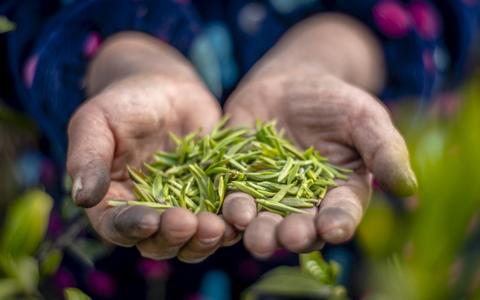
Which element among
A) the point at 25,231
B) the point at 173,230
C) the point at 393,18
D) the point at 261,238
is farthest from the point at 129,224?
the point at 393,18

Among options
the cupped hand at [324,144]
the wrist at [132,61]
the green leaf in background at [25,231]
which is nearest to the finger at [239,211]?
the cupped hand at [324,144]

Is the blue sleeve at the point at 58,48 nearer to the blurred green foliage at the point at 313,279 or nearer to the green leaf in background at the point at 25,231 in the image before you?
the green leaf in background at the point at 25,231

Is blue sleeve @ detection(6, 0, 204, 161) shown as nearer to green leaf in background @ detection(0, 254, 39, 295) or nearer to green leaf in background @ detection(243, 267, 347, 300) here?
green leaf in background @ detection(0, 254, 39, 295)

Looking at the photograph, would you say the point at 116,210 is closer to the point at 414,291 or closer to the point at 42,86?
the point at 414,291

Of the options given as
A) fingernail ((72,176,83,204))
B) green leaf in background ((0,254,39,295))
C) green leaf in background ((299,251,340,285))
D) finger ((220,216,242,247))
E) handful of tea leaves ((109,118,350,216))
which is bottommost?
green leaf in background ((0,254,39,295))

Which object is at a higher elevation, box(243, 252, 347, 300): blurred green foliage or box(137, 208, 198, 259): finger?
box(137, 208, 198, 259): finger

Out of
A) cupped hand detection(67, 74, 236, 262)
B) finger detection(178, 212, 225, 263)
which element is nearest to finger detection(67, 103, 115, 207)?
cupped hand detection(67, 74, 236, 262)

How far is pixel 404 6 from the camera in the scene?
1442 millimetres

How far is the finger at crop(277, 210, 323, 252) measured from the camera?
84 cm

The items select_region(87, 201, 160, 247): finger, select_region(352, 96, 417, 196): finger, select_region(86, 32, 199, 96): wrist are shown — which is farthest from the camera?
select_region(86, 32, 199, 96): wrist

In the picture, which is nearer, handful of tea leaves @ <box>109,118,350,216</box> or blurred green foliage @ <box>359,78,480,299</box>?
blurred green foliage @ <box>359,78,480,299</box>

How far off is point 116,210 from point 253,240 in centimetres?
19

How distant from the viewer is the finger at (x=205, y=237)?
0.87 metres

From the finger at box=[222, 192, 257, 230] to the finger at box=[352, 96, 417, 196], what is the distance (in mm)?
178
